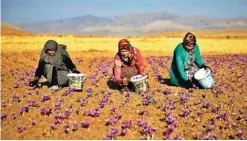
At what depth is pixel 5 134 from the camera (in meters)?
6.99

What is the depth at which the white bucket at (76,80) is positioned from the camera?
970 centimetres

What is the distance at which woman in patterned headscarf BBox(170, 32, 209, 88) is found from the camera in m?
10.4

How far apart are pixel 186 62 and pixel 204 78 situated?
2.09ft

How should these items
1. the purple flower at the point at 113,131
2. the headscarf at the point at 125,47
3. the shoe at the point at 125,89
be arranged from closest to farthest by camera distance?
the purple flower at the point at 113,131
the headscarf at the point at 125,47
the shoe at the point at 125,89

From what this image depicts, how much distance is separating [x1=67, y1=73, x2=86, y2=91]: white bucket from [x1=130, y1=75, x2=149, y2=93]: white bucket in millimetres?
1173

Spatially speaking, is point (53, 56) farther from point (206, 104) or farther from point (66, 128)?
point (206, 104)

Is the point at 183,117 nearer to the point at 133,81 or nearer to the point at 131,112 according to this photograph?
the point at 131,112

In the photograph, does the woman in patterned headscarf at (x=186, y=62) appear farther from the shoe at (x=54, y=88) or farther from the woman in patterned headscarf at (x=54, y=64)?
the shoe at (x=54, y=88)

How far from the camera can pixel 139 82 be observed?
31.5 feet

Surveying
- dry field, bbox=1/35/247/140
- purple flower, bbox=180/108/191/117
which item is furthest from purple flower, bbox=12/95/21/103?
purple flower, bbox=180/108/191/117

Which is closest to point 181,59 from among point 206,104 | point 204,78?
point 204,78

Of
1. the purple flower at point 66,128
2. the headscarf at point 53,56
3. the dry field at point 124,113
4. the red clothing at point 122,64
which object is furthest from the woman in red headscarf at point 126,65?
the purple flower at point 66,128

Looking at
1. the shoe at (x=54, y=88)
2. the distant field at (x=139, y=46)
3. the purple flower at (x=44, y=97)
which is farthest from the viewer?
the distant field at (x=139, y=46)

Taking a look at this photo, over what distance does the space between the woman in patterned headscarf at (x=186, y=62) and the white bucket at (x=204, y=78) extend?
160 millimetres
